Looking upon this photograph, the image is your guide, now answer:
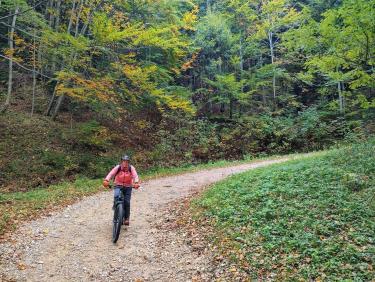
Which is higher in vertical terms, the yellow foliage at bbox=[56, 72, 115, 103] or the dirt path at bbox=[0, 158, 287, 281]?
the yellow foliage at bbox=[56, 72, 115, 103]

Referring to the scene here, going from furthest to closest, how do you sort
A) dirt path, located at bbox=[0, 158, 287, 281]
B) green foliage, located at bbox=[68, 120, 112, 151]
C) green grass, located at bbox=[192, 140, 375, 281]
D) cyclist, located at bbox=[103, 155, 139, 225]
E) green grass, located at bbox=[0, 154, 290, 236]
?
green foliage, located at bbox=[68, 120, 112, 151]
green grass, located at bbox=[0, 154, 290, 236]
cyclist, located at bbox=[103, 155, 139, 225]
dirt path, located at bbox=[0, 158, 287, 281]
green grass, located at bbox=[192, 140, 375, 281]

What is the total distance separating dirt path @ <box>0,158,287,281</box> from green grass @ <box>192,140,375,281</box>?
1046 mm

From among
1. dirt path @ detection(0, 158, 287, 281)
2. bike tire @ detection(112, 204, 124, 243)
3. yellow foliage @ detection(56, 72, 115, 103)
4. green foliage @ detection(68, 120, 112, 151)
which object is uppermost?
yellow foliage @ detection(56, 72, 115, 103)

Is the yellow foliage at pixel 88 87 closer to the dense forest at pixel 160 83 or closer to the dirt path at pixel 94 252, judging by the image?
the dense forest at pixel 160 83

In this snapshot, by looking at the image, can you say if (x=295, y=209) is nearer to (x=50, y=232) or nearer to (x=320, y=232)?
(x=320, y=232)

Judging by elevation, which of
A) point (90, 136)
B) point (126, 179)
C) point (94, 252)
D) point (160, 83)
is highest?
point (160, 83)

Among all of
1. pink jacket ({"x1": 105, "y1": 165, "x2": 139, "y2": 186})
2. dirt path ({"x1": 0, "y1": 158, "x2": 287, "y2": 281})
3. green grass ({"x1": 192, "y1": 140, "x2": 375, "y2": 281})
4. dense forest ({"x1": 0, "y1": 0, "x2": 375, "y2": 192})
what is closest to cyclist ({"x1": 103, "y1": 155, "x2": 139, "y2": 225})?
pink jacket ({"x1": 105, "y1": 165, "x2": 139, "y2": 186})

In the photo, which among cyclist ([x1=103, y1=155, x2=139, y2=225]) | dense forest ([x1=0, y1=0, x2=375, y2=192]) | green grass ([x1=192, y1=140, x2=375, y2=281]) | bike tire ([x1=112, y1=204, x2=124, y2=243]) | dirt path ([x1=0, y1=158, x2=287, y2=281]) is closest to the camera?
green grass ([x1=192, y1=140, x2=375, y2=281])

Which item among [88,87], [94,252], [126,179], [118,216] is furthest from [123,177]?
[88,87]

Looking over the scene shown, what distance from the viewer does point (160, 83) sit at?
21.3m

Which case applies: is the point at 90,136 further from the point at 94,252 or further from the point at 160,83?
the point at 94,252

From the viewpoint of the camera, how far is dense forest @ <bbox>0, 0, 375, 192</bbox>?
13.6m

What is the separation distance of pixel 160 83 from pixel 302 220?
1572cm

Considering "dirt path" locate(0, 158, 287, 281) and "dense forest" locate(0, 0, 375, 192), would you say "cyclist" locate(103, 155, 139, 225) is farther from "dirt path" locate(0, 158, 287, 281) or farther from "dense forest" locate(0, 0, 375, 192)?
"dense forest" locate(0, 0, 375, 192)
